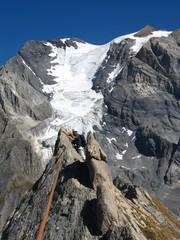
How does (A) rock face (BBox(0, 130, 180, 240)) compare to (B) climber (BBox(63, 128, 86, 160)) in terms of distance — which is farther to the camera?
(B) climber (BBox(63, 128, 86, 160))

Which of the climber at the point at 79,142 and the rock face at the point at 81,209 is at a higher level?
the climber at the point at 79,142

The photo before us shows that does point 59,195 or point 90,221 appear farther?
point 59,195

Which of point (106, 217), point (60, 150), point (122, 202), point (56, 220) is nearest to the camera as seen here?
point (106, 217)

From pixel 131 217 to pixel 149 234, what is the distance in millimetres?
1424

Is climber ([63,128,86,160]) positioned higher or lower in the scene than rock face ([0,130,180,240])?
higher

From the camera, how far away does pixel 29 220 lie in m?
34.4

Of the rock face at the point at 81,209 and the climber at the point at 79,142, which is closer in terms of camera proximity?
the rock face at the point at 81,209

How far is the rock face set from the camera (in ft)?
97.7

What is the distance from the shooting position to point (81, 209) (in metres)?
31.5

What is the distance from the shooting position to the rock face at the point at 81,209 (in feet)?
97.7

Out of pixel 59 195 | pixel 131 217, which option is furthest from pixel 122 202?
pixel 59 195

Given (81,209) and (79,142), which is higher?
(79,142)

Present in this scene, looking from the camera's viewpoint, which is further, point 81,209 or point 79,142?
point 79,142

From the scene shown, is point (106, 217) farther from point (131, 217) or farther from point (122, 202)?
point (122, 202)
